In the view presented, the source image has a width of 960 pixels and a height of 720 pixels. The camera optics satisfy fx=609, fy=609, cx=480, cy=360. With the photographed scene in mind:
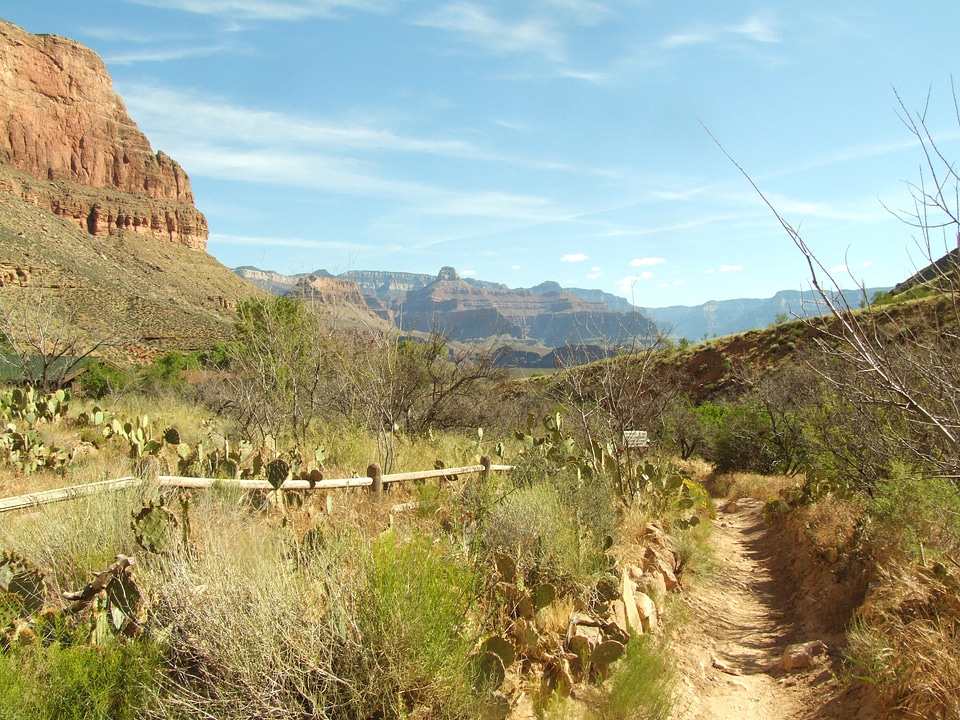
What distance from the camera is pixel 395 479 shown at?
6680 mm

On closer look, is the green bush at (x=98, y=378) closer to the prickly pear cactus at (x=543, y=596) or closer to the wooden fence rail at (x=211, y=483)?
the wooden fence rail at (x=211, y=483)

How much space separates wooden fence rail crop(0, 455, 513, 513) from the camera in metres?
4.55

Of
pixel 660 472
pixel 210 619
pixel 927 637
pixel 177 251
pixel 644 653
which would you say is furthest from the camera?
pixel 177 251

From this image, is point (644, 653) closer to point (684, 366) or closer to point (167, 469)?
point (167, 469)

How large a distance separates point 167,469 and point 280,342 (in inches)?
213

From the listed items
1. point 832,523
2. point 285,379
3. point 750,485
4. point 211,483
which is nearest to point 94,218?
point 285,379

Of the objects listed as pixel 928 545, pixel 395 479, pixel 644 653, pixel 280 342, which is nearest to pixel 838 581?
pixel 928 545

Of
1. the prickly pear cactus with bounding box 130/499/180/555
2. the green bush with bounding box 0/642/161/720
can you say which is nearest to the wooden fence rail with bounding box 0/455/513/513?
the prickly pear cactus with bounding box 130/499/180/555

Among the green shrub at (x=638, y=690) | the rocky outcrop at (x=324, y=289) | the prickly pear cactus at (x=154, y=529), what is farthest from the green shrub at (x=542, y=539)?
the rocky outcrop at (x=324, y=289)

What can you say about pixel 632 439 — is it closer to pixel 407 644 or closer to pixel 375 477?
pixel 375 477

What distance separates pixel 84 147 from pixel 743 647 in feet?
365

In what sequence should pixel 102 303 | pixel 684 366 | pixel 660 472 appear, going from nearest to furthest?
pixel 660 472 < pixel 684 366 < pixel 102 303

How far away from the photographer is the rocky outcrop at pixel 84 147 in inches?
3044

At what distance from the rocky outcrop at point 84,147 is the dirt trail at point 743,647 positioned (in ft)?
262
